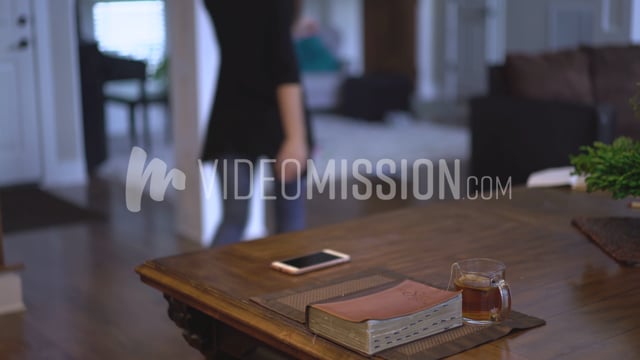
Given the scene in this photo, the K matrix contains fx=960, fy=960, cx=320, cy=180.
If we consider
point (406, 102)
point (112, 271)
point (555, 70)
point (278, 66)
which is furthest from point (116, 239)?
point (406, 102)

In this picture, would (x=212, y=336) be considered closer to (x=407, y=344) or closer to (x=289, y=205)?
(x=407, y=344)

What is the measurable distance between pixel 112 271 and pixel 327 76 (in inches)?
213

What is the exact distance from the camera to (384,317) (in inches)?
55.4

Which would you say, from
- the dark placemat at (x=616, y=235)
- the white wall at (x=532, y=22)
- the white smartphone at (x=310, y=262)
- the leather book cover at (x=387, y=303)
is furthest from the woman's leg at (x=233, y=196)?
the white wall at (x=532, y=22)

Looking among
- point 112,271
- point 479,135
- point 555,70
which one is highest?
point 555,70

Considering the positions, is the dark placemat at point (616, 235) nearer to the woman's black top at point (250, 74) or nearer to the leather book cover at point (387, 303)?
the leather book cover at point (387, 303)

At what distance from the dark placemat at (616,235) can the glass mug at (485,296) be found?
428mm

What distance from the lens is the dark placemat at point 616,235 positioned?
1865 mm

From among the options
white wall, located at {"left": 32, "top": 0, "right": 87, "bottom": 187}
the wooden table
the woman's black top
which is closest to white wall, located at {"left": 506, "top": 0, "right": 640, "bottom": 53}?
Result: white wall, located at {"left": 32, "top": 0, "right": 87, "bottom": 187}

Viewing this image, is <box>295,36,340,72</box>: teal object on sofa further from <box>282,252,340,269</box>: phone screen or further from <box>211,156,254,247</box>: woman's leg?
<box>282,252,340,269</box>: phone screen

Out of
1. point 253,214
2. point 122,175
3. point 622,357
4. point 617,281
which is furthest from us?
point 122,175

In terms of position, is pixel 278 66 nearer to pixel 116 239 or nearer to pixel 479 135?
pixel 116 239

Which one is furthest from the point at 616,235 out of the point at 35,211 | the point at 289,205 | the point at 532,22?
the point at 532,22

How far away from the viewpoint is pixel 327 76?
9195 millimetres
